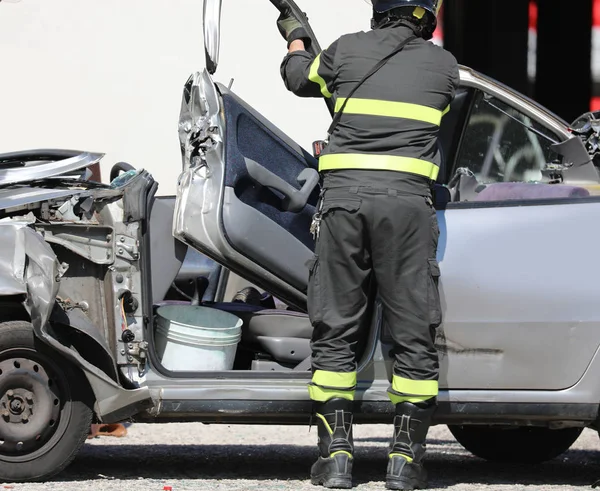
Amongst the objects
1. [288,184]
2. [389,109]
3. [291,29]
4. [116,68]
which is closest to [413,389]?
[288,184]

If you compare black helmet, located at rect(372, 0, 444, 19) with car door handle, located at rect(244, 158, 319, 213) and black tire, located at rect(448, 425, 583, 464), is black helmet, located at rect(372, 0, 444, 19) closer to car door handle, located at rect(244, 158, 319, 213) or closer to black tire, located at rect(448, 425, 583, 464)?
car door handle, located at rect(244, 158, 319, 213)

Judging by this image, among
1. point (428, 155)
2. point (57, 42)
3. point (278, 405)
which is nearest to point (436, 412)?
point (278, 405)

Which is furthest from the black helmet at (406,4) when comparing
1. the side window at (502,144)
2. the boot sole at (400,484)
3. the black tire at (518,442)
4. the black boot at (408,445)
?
the black tire at (518,442)

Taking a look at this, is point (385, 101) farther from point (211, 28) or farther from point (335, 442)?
point (335, 442)

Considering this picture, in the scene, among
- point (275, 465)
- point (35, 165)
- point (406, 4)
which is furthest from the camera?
point (275, 465)

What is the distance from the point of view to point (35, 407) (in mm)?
4438

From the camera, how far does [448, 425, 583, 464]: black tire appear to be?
555 centimetres

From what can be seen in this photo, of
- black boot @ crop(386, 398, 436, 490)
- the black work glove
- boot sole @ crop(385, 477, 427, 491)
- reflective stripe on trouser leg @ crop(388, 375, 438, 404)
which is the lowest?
boot sole @ crop(385, 477, 427, 491)

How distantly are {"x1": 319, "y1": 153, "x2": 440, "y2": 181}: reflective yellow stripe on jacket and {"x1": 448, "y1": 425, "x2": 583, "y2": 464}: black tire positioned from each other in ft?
5.30

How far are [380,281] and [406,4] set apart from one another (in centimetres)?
106

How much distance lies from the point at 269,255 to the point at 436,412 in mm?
877

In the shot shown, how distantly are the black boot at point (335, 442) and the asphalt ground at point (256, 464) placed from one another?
0.09 m

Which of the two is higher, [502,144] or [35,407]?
[502,144]

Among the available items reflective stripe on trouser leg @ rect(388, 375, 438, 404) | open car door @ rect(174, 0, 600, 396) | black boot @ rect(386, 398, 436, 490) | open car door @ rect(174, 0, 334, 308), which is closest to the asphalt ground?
black boot @ rect(386, 398, 436, 490)
